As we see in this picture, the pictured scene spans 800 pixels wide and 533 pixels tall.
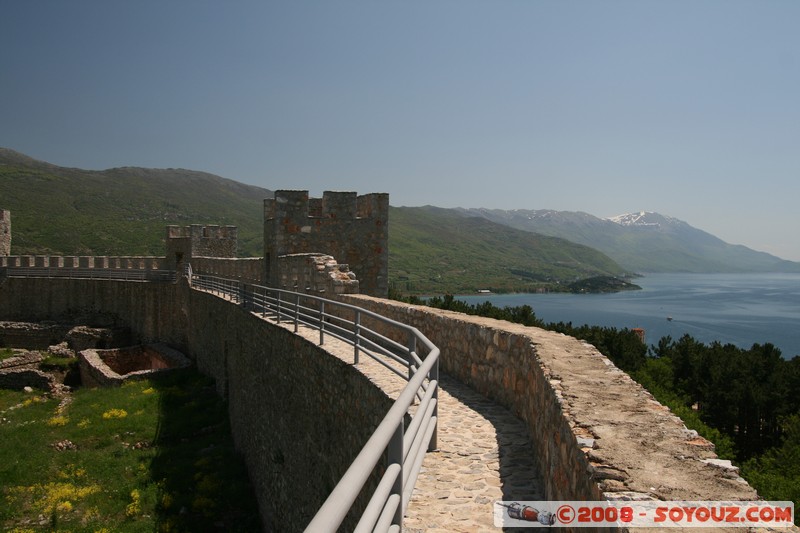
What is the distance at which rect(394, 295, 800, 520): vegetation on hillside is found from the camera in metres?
18.5

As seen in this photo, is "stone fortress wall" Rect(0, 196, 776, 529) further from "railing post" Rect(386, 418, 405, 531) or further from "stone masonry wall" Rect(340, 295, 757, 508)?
"railing post" Rect(386, 418, 405, 531)

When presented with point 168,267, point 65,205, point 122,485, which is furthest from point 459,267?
point 122,485

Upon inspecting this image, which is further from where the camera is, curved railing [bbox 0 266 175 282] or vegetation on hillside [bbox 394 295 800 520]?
curved railing [bbox 0 266 175 282]

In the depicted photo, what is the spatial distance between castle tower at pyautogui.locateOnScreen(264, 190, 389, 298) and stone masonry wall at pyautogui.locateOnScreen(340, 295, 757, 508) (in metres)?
9.53

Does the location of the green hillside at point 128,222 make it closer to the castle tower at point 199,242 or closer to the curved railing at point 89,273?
the curved railing at point 89,273

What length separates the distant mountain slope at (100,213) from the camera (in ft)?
270

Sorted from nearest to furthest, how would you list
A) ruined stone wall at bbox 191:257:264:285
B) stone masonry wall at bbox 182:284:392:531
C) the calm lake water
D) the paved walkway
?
the paved walkway < stone masonry wall at bbox 182:284:392:531 < ruined stone wall at bbox 191:257:264:285 < the calm lake water

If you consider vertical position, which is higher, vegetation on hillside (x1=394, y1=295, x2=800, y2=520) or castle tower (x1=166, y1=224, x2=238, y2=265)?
castle tower (x1=166, y1=224, x2=238, y2=265)

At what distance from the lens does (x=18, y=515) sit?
1073 centimetres

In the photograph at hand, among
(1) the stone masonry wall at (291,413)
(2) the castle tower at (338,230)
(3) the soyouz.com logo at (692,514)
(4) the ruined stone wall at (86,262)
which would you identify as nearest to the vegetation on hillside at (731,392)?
(2) the castle tower at (338,230)

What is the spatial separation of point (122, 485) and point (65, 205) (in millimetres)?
119174

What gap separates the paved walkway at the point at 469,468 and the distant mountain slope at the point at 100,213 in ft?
239

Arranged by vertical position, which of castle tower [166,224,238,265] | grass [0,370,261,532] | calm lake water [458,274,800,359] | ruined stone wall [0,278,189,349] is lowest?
calm lake water [458,274,800,359]

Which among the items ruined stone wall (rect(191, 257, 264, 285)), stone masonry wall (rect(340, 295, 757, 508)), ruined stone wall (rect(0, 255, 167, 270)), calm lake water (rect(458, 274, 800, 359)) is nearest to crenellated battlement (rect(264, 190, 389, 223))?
ruined stone wall (rect(191, 257, 264, 285))
